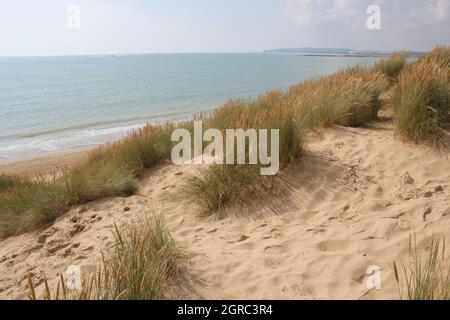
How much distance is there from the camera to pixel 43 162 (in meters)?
12.1

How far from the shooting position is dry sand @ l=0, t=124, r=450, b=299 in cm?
291

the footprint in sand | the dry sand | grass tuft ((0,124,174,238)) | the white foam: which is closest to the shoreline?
the white foam

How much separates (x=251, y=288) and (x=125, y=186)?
3.38 metres

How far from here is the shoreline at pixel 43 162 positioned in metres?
11.1

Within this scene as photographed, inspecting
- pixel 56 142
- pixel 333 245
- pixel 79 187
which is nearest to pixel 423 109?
pixel 333 245

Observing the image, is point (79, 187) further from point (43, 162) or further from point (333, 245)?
point (43, 162)

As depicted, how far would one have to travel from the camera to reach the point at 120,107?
23594 mm

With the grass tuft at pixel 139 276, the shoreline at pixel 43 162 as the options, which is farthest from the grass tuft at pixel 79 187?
the shoreline at pixel 43 162

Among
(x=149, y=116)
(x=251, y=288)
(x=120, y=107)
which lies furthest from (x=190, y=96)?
(x=251, y=288)

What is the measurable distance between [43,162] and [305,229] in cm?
1087

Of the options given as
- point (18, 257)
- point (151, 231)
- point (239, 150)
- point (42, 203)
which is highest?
point (239, 150)

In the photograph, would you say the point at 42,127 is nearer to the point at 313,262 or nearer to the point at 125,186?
the point at 125,186

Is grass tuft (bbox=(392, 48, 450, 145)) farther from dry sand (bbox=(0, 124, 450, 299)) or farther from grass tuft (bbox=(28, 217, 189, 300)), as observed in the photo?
grass tuft (bbox=(28, 217, 189, 300))

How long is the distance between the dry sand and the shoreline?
269 inches
